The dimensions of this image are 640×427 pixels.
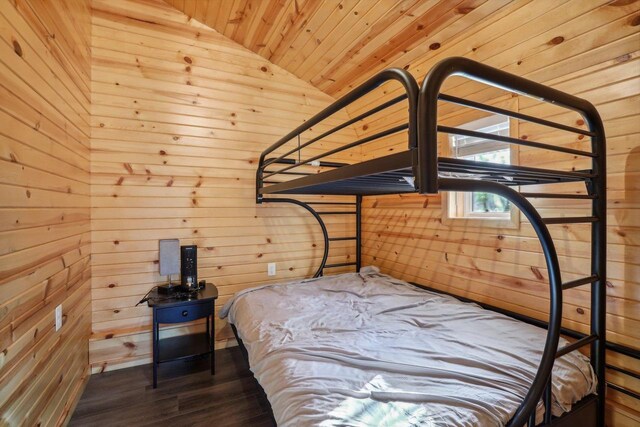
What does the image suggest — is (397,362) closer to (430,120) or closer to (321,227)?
(430,120)

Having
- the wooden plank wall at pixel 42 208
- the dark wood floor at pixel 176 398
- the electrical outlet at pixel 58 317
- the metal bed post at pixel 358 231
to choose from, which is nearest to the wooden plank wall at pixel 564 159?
the metal bed post at pixel 358 231

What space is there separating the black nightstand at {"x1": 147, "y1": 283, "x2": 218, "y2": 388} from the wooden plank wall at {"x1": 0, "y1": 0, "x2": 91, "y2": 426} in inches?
17.0

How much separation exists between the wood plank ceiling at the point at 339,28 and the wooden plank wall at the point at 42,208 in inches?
40.8

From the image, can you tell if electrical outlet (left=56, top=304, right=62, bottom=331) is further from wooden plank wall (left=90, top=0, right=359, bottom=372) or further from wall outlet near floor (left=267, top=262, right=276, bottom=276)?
wall outlet near floor (left=267, top=262, right=276, bottom=276)

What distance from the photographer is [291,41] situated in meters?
2.33

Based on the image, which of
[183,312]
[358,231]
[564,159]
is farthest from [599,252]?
[183,312]

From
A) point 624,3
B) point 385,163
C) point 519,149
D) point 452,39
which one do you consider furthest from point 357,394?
point 452,39

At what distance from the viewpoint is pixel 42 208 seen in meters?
1.33

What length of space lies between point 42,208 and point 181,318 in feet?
3.43

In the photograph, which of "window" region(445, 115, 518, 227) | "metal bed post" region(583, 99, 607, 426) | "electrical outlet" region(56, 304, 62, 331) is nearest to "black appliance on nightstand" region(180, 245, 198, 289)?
"electrical outlet" region(56, 304, 62, 331)

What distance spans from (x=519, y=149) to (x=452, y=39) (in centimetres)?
84

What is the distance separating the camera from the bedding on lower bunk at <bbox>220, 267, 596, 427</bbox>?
2.98 ft

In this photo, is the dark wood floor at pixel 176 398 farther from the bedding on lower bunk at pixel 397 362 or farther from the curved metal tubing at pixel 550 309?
the curved metal tubing at pixel 550 309

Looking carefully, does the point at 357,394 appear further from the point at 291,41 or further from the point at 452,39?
the point at 291,41
